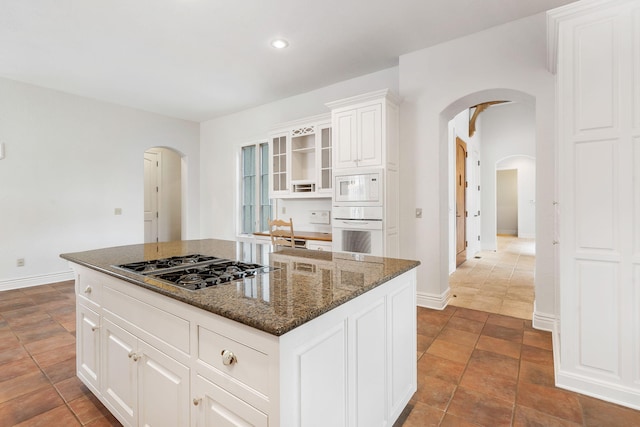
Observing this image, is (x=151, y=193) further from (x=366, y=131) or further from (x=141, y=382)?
(x=141, y=382)

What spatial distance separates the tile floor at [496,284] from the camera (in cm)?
344

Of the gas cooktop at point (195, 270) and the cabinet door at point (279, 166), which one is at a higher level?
the cabinet door at point (279, 166)

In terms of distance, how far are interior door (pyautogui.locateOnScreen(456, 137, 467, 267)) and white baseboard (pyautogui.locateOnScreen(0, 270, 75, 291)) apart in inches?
252

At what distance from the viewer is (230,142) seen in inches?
233

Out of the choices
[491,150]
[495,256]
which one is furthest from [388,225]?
[491,150]

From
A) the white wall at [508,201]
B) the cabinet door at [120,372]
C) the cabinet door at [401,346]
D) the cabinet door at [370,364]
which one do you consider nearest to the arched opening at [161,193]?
the cabinet door at [120,372]

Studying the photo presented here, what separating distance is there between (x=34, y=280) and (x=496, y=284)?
6.58 m

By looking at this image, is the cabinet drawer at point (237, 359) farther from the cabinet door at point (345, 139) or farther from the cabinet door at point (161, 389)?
the cabinet door at point (345, 139)

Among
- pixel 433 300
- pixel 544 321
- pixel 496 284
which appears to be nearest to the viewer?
pixel 544 321

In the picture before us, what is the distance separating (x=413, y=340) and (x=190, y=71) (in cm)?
402

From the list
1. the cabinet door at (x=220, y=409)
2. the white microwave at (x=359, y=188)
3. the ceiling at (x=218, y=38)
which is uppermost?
the ceiling at (x=218, y=38)

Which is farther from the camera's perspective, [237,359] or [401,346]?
[401,346]

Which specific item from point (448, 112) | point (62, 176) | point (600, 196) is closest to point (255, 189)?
point (62, 176)

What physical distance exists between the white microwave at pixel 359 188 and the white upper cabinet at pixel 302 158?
45 centimetres
